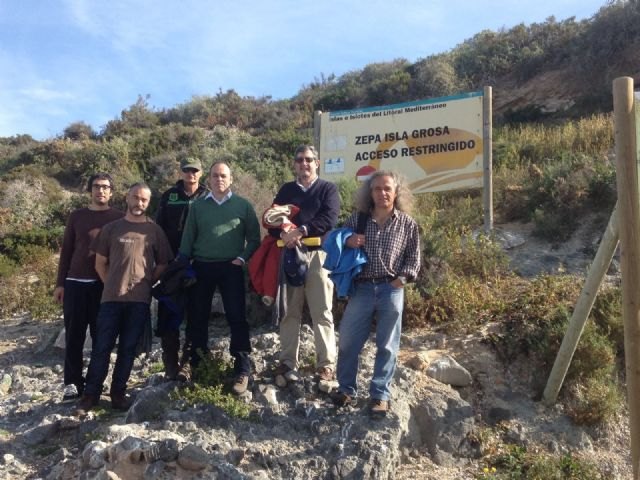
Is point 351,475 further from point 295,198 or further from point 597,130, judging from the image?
point 597,130

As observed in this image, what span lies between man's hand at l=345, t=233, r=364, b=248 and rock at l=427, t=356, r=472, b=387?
1431mm

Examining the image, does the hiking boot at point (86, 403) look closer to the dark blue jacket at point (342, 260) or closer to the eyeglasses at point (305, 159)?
the dark blue jacket at point (342, 260)

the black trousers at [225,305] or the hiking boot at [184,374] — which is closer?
the black trousers at [225,305]

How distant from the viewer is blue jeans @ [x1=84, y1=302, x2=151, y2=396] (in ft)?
14.9

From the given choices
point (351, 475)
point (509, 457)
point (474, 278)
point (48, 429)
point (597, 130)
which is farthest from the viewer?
point (597, 130)

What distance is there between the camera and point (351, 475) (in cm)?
369

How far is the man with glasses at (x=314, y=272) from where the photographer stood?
14.7ft

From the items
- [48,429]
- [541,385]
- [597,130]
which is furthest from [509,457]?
[597,130]

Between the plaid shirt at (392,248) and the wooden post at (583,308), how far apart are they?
1.18 meters

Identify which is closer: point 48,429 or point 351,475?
point 351,475

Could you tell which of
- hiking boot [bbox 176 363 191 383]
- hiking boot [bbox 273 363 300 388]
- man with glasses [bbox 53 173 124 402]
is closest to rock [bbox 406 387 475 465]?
hiking boot [bbox 273 363 300 388]

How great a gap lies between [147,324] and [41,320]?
4.34m

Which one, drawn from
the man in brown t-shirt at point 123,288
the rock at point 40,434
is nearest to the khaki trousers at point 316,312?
the man in brown t-shirt at point 123,288

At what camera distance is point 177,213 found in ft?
16.2
